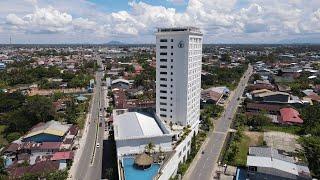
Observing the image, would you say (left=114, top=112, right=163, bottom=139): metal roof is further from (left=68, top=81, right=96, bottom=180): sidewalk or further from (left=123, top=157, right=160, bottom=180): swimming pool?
(left=68, top=81, right=96, bottom=180): sidewalk

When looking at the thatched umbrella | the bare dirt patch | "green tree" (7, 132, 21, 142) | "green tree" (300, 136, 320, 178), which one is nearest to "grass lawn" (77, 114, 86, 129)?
"green tree" (7, 132, 21, 142)

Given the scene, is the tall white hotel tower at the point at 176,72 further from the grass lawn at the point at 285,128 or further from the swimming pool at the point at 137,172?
the grass lawn at the point at 285,128

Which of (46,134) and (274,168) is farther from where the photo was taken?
(46,134)

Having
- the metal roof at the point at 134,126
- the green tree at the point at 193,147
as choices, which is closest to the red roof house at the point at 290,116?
the green tree at the point at 193,147

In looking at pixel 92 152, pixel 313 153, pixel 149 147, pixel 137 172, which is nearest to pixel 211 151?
pixel 149 147

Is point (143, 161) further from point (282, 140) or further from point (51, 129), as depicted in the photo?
point (282, 140)

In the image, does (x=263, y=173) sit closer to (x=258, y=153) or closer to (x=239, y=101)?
(x=258, y=153)
